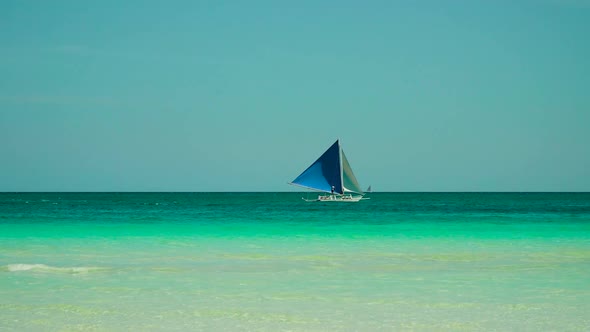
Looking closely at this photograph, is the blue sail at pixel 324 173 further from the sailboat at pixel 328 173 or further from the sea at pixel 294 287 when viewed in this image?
the sea at pixel 294 287

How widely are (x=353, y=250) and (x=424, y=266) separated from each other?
10.6 feet

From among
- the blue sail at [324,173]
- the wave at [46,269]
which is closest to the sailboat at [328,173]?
the blue sail at [324,173]

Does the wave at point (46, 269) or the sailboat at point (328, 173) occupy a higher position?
the sailboat at point (328, 173)

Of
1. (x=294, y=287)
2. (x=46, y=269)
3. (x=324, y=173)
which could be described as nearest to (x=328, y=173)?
(x=324, y=173)

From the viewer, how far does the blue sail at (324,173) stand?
2170 inches

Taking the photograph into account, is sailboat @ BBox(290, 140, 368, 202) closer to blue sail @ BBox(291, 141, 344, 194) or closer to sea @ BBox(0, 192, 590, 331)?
blue sail @ BBox(291, 141, 344, 194)

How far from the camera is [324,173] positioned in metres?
55.8

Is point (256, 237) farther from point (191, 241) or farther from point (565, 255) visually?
point (565, 255)

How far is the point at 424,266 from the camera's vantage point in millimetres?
12164

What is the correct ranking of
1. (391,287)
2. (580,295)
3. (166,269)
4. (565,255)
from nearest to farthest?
1. (580,295)
2. (391,287)
3. (166,269)
4. (565,255)

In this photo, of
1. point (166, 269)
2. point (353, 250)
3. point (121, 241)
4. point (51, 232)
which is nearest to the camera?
point (166, 269)

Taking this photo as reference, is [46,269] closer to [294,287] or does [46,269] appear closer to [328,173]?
[294,287]

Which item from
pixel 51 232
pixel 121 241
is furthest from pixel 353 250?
pixel 51 232

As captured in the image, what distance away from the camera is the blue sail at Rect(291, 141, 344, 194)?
55.1 meters
